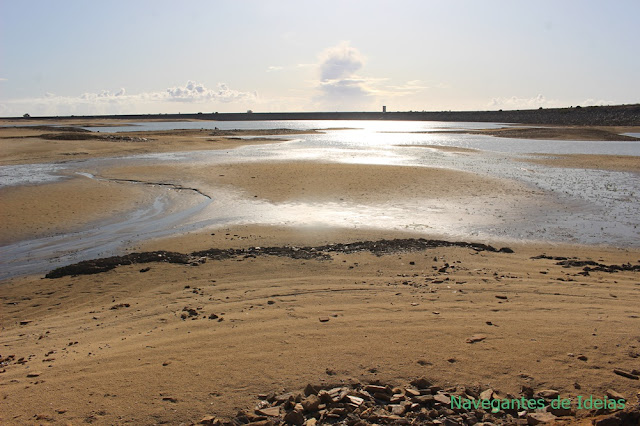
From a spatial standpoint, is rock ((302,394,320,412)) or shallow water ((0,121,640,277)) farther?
shallow water ((0,121,640,277))

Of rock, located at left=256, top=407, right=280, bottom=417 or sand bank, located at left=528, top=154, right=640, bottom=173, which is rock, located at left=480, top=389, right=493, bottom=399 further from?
sand bank, located at left=528, top=154, right=640, bottom=173

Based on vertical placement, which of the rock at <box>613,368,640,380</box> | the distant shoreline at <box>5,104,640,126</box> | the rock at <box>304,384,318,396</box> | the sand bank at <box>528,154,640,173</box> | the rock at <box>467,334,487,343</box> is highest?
the distant shoreline at <box>5,104,640,126</box>

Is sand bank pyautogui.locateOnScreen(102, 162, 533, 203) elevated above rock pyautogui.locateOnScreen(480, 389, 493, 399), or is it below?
Answer: above

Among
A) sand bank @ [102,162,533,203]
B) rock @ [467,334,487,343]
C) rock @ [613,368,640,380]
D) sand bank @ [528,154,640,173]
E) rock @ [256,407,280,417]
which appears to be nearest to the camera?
rock @ [256,407,280,417]

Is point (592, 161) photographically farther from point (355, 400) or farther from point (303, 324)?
point (355, 400)

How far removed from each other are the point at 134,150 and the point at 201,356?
33.6 meters

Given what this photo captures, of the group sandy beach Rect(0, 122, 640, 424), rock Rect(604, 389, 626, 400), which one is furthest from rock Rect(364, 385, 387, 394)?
rock Rect(604, 389, 626, 400)

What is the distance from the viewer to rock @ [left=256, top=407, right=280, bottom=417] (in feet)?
13.6

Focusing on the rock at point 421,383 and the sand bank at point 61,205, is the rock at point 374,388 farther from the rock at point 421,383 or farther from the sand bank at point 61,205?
the sand bank at point 61,205

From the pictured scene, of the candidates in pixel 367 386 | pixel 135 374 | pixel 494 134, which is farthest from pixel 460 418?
pixel 494 134

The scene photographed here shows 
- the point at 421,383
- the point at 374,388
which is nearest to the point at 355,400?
the point at 374,388

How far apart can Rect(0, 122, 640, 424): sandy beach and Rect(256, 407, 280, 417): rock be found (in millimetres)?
81

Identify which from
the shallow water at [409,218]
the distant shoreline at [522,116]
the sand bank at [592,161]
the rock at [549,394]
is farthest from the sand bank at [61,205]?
the distant shoreline at [522,116]

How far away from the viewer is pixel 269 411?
165 inches
